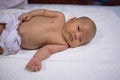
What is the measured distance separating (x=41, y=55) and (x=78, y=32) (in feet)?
0.85

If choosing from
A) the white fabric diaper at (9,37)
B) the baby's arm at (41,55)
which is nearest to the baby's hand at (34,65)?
the baby's arm at (41,55)

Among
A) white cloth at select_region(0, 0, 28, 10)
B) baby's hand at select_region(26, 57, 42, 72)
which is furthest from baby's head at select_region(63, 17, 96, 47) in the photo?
white cloth at select_region(0, 0, 28, 10)

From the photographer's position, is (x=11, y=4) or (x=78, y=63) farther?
(x=11, y=4)

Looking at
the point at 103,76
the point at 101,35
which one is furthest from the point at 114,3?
the point at 103,76

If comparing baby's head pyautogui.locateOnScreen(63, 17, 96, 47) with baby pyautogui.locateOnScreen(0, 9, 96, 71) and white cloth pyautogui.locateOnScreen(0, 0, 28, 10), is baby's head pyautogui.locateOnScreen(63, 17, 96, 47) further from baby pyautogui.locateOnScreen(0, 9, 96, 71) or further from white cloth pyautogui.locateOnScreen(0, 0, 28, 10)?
white cloth pyautogui.locateOnScreen(0, 0, 28, 10)

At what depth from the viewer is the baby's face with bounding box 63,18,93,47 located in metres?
1.13

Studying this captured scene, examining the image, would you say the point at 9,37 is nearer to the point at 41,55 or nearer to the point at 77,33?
the point at 41,55

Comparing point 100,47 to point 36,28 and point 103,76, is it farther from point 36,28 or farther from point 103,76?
point 36,28

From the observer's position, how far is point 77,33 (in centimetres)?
113

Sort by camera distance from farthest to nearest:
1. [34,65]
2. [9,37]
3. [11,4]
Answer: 1. [11,4]
2. [9,37]
3. [34,65]

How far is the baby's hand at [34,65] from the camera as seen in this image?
0.97m

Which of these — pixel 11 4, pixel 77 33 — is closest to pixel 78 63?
pixel 77 33

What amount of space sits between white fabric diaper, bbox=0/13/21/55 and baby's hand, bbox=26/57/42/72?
0.15 metres

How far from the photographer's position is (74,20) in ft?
3.91
